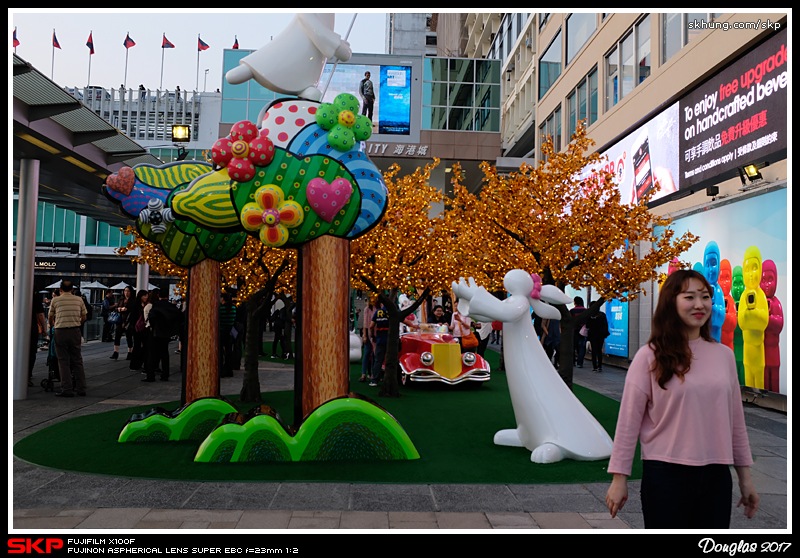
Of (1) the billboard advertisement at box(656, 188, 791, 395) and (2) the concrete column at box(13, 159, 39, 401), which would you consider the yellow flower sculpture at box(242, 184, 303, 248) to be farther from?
(1) the billboard advertisement at box(656, 188, 791, 395)

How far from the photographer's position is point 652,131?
45.8 ft

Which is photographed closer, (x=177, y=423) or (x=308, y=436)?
(x=308, y=436)

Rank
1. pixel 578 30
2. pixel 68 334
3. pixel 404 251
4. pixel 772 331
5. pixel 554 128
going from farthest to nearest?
pixel 554 128
pixel 578 30
pixel 404 251
pixel 68 334
pixel 772 331

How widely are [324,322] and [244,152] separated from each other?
186 cm

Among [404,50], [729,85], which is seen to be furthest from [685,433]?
[404,50]

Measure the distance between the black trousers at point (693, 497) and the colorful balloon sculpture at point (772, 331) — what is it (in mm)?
7909

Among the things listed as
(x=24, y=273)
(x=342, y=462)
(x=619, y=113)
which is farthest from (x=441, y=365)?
(x=619, y=113)

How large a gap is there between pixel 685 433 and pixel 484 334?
13612 millimetres

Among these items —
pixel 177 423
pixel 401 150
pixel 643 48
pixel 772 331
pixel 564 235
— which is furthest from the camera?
pixel 401 150

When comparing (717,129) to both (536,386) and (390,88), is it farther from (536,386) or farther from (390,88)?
(390,88)

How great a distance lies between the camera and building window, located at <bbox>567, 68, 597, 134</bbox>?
18.3 meters

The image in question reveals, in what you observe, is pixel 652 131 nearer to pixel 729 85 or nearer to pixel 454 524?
pixel 729 85

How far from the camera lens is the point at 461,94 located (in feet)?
96.2
